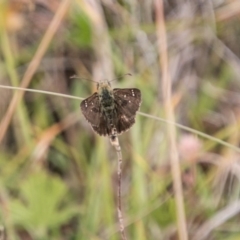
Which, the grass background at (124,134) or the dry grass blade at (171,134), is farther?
the grass background at (124,134)

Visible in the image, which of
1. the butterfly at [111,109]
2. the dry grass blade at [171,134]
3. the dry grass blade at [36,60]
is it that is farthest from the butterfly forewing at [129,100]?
the dry grass blade at [36,60]

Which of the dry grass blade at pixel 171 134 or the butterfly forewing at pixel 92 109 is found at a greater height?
the dry grass blade at pixel 171 134

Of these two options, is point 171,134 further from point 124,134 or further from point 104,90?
point 104,90

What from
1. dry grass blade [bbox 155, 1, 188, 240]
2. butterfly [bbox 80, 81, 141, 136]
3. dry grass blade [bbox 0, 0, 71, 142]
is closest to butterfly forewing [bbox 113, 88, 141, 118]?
butterfly [bbox 80, 81, 141, 136]

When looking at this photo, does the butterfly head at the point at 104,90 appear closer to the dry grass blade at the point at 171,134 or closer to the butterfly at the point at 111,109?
the butterfly at the point at 111,109

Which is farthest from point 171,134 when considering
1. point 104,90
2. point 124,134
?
point 104,90

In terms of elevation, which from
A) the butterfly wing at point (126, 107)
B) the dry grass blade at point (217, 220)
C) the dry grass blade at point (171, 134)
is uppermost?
the dry grass blade at point (171, 134)

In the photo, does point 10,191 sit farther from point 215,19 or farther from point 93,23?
point 215,19
